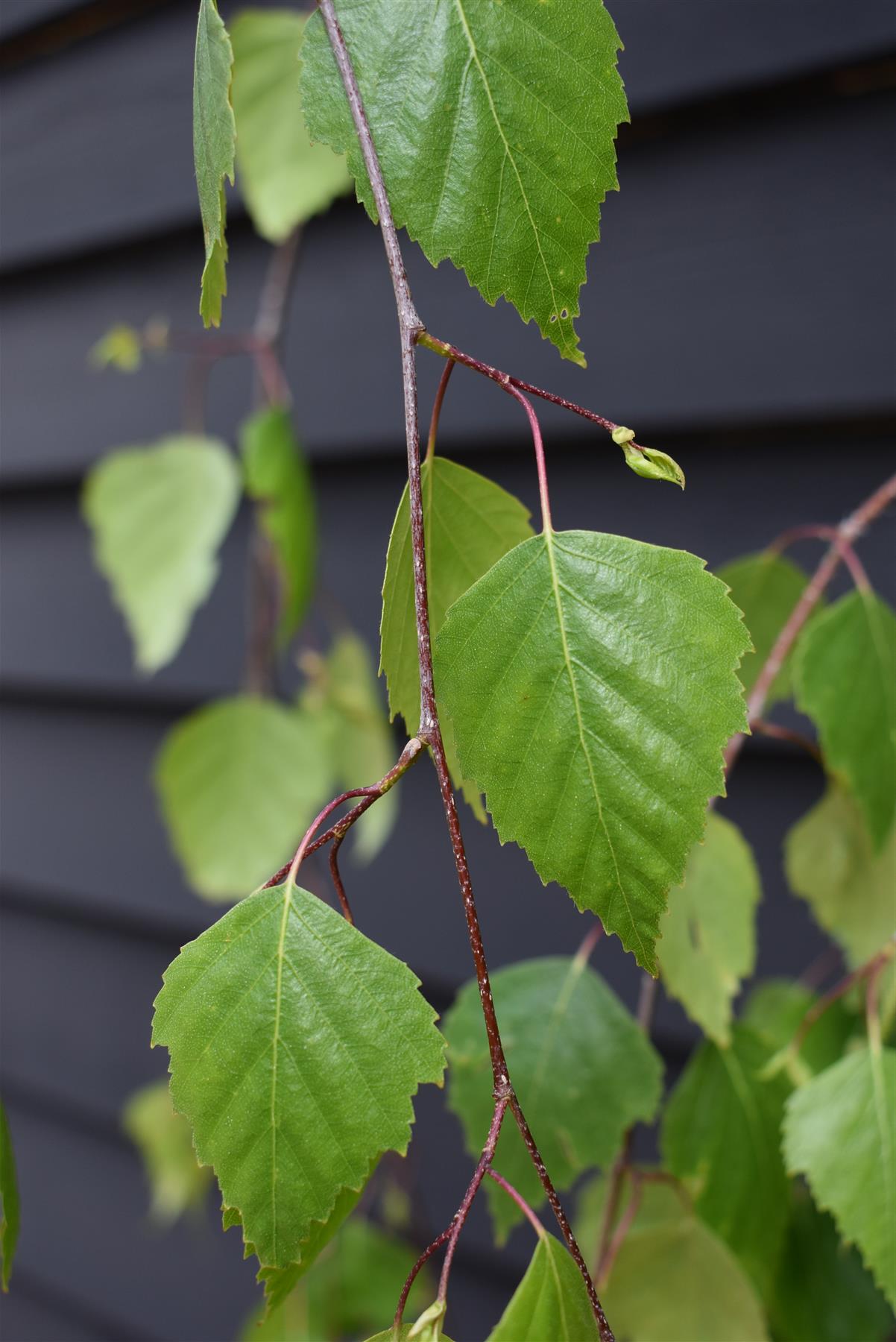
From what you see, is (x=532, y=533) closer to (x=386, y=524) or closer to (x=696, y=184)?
(x=696, y=184)

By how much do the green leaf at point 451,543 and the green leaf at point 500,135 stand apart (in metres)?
0.06

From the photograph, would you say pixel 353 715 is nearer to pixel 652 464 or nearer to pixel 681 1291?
pixel 681 1291

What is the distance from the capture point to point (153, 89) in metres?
0.98

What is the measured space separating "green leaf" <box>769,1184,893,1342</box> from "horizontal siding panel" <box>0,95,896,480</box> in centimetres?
45

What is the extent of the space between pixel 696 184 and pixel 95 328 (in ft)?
2.15

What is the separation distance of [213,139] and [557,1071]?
0.35 metres

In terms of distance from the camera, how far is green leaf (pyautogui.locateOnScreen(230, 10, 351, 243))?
56 centimetres

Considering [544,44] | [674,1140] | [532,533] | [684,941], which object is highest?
[544,44]

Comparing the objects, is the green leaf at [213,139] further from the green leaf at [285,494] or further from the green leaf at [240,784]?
the green leaf at [240,784]

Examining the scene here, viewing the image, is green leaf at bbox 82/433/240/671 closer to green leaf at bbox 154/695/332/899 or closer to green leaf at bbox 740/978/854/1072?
green leaf at bbox 154/695/332/899

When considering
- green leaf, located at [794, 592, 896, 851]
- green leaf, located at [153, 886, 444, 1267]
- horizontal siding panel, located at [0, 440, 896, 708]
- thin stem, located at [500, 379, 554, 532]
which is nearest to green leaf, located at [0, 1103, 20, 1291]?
green leaf, located at [153, 886, 444, 1267]

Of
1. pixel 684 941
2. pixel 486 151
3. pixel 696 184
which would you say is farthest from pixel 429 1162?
pixel 486 151

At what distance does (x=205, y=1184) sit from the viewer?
111 centimetres

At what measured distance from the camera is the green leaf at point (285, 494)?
2.30 feet
